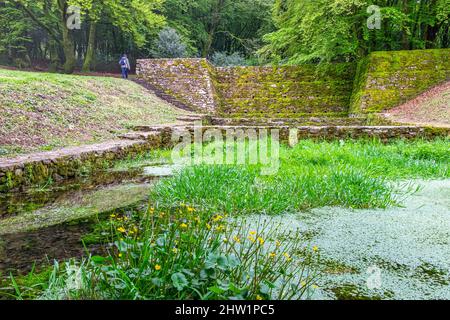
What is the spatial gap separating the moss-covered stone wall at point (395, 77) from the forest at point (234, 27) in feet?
2.92

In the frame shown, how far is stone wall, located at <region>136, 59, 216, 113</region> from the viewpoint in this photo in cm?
1345

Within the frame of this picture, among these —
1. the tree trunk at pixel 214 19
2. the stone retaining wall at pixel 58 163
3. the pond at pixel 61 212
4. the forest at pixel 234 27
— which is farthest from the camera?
the tree trunk at pixel 214 19

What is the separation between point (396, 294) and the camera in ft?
5.83

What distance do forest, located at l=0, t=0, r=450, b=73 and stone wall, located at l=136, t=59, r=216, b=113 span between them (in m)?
3.16

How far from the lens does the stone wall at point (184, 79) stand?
13453 mm

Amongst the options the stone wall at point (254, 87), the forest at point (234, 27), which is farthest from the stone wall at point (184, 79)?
the forest at point (234, 27)

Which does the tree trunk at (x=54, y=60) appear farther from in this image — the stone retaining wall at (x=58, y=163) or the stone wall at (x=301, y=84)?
the stone retaining wall at (x=58, y=163)

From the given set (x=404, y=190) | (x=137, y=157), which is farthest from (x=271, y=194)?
(x=137, y=157)

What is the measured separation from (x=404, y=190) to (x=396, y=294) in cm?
251

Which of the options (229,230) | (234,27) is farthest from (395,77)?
(234,27)

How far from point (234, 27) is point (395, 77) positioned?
19.0m

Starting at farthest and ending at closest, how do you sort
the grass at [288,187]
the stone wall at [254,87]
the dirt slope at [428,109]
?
1. the stone wall at [254,87]
2. the dirt slope at [428,109]
3. the grass at [288,187]

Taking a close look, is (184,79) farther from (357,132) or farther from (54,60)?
(54,60)
